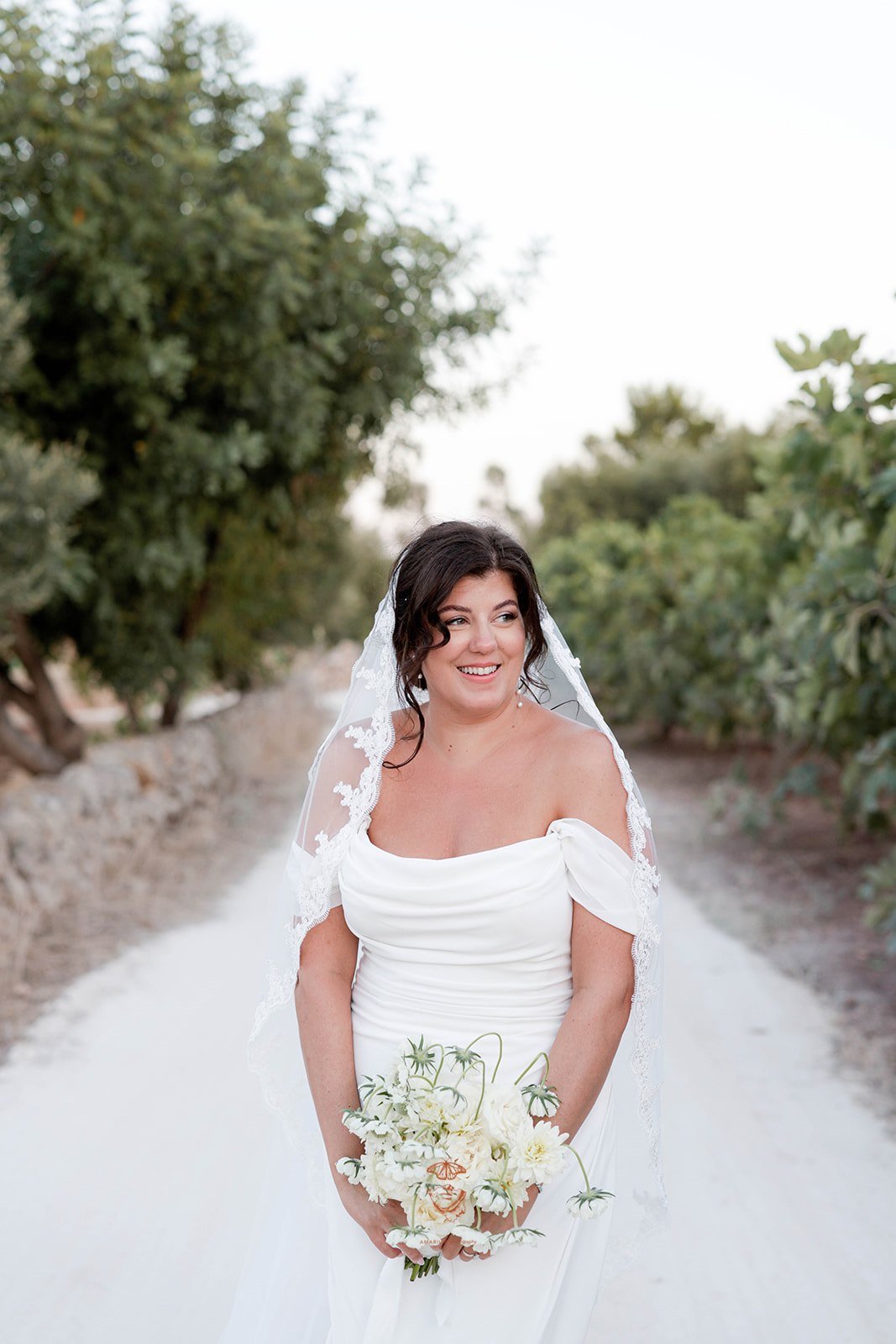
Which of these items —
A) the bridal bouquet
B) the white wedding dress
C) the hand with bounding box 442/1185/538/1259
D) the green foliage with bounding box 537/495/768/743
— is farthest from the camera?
the green foliage with bounding box 537/495/768/743

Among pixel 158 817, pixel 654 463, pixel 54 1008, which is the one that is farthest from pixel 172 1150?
pixel 654 463

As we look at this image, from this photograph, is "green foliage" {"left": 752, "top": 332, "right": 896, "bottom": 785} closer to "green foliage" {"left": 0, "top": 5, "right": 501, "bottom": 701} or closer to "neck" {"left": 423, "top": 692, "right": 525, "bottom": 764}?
"neck" {"left": 423, "top": 692, "right": 525, "bottom": 764}

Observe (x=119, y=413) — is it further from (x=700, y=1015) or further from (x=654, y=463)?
(x=654, y=463)

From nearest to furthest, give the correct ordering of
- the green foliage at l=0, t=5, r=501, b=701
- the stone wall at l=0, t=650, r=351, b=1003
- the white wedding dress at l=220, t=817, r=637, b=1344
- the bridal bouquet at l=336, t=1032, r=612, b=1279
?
the bridal bouquet at l=336, t=1032, r=612, b=1279 → the white wedding dress at l=220, t=817, r=637, b=1344 → the stone wall at l=0, t=650, r=351, b=1003 → the green foliage at l=0, t=5, r=501, b=701

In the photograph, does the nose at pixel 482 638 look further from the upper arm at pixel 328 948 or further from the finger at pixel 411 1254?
the finger at pixel 411 1254

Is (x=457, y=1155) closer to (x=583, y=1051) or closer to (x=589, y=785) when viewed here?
(x=583, y=1051)

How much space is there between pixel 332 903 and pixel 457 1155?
2.24 feet

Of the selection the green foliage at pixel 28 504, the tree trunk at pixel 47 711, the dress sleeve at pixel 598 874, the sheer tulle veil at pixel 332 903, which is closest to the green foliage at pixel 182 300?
the tree trunk at pixel 47 711

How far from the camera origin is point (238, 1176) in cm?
400

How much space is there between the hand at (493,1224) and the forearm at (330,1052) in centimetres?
27

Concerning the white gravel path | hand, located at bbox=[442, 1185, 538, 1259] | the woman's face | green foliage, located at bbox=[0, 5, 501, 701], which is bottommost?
the white gravel path

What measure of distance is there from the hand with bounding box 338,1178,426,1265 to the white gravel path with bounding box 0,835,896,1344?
3.79 ft

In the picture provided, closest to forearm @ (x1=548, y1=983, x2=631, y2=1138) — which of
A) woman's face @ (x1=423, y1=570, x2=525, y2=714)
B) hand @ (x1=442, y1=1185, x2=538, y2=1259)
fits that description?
hand @ (x1=442, y1=1185, x2=538, y2=1259)

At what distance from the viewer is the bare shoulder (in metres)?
2.42
